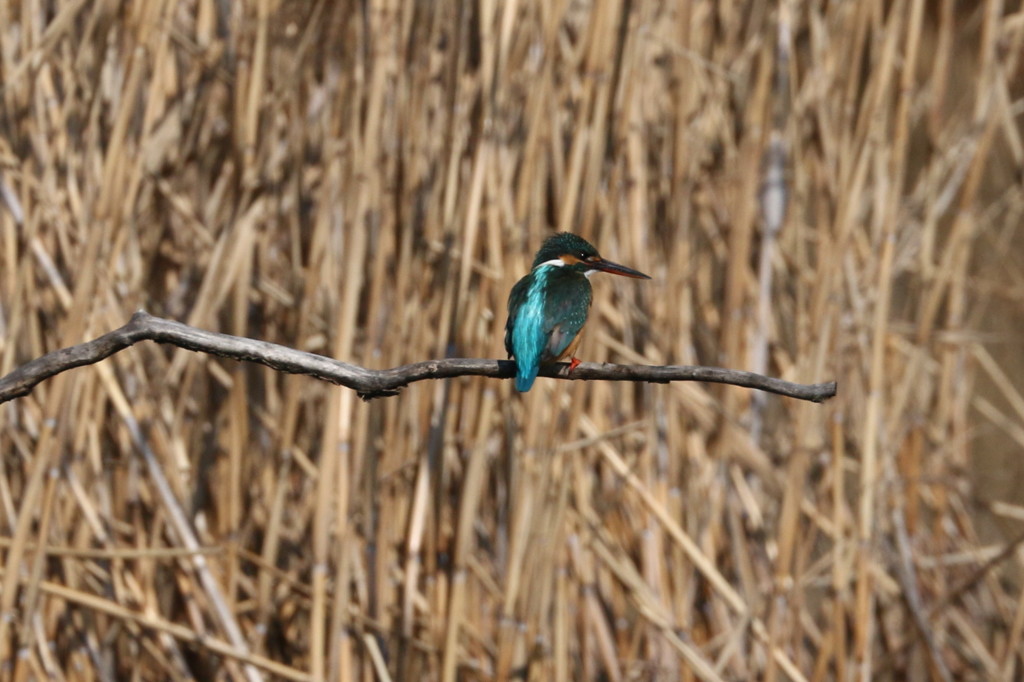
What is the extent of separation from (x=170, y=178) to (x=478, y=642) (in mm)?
1207

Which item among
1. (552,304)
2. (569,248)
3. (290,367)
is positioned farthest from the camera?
(569,248)

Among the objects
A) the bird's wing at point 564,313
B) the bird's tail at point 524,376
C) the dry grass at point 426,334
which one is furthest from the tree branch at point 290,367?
the dry grass at point 426,334

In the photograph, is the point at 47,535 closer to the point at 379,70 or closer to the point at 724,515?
the point at 379,70

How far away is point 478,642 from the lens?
2.43 m

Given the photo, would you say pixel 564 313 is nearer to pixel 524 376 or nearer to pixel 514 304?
pixel 514 304

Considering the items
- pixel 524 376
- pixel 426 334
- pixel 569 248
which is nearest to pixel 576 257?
pixel 569 248

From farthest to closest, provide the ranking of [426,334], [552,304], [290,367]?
[426,334] → [552,304] → [290,367]

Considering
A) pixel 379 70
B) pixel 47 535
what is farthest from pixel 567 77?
pixel 47 535

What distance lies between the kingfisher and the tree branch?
0.32m

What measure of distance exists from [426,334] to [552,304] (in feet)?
1.51

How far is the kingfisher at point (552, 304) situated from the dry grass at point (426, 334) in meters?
0.16

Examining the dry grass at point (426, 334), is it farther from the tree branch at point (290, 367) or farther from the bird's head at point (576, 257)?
the tree branch at point (290, 367)

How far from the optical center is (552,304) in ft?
6.50

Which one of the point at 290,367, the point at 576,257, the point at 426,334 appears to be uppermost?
the point at 576,257
